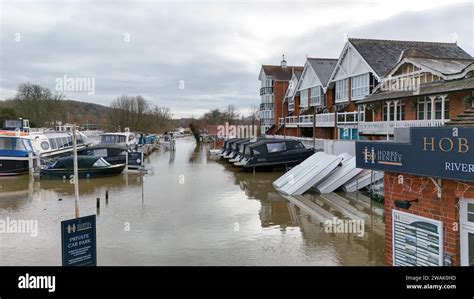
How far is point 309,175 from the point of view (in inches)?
730

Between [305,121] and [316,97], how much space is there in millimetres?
3231

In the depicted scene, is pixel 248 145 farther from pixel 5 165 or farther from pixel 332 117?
pixel 5 165

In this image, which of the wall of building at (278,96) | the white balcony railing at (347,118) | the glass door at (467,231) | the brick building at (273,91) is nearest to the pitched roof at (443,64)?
the white balcony railing at (347,118)

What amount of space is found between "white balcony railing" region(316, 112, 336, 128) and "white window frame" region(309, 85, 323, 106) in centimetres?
509

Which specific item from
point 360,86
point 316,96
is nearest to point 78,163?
point 360,86

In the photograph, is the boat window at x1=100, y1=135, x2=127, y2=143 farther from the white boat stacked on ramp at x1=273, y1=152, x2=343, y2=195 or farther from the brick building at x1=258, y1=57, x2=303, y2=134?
the white boat stacked on ramp at x1=273, y1=152, x2=343, y2=195

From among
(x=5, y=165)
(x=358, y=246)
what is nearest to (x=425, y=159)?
(x=358, y=246)

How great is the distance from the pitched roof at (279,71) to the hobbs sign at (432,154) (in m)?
50.0

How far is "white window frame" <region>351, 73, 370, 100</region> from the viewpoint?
30125mm

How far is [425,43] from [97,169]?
26.1 metres

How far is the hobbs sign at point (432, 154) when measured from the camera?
547cm

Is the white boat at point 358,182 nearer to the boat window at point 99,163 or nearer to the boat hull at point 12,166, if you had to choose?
the boat window at point 99,163

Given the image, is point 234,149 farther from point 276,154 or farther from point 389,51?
point 389,51

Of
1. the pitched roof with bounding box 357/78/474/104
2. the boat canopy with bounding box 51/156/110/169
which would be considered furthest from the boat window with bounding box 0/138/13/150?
the pitched roof with bounding box 357/78/474/104
